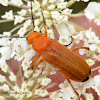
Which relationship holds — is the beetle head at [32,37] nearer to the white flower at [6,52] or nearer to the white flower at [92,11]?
the white flower at [6,52]

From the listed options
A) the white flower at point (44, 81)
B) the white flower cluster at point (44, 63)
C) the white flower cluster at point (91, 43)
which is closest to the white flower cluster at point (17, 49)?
the white flower cluster at point (44, 63)

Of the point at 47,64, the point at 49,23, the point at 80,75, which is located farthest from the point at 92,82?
the point at 49,23

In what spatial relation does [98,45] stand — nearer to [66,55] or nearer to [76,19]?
[66,55]

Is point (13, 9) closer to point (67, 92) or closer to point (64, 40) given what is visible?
point (64, 40)

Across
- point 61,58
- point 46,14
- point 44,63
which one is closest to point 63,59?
point 61,58

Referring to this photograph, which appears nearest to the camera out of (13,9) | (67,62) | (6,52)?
(67,62)

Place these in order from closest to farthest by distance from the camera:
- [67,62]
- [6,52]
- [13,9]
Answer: [67,62], [6,52], [13,9]

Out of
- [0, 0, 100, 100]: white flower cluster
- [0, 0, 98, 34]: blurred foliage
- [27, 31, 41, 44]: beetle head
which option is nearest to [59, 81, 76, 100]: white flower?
[0, 0, 100, 100]: white flower cluster
